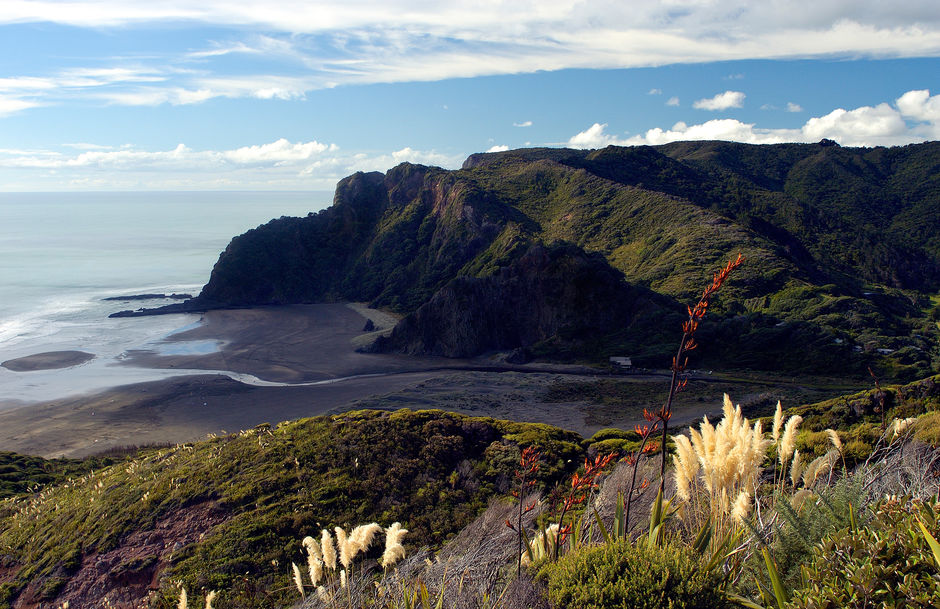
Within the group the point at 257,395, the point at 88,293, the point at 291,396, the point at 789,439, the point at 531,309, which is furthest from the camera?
the point at 88,293

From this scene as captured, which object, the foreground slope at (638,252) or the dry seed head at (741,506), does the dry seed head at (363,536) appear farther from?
the foreground slope at (638,252)

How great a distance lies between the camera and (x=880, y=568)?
3.27 metres

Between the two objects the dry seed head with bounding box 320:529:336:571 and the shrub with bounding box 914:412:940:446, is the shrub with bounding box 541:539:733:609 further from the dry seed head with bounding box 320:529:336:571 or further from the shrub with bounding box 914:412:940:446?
the shrub with bounding box 914:412:940:446

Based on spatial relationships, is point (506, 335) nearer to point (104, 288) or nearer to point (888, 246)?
point (888, 246)

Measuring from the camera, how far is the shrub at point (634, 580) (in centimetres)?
405

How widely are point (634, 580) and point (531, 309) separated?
45.9 meters

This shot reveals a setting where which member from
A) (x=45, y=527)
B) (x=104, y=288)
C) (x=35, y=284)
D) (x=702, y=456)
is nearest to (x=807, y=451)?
(x=702, y=456)

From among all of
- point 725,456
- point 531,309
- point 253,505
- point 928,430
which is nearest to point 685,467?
point 725,456

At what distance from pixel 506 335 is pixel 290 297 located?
36.6m

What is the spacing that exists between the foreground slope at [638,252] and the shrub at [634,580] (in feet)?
120

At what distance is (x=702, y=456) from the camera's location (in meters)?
4.00

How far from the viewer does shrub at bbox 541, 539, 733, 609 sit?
159 inches

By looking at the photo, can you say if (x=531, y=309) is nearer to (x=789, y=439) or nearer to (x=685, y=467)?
(x=789, y=439)

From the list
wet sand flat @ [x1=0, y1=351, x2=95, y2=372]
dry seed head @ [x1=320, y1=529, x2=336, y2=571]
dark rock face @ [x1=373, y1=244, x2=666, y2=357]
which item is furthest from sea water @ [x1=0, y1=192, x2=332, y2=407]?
dry seed head @ [x1=320, y1=529, x2=336, y2=571]
